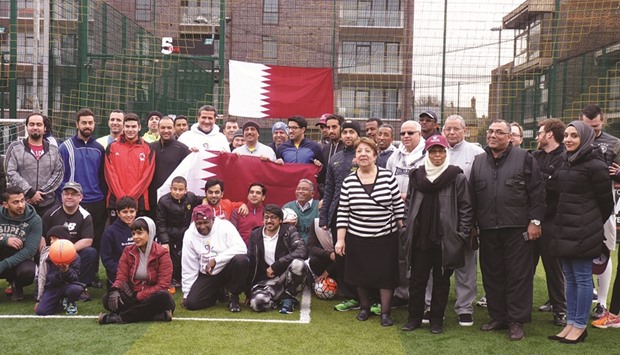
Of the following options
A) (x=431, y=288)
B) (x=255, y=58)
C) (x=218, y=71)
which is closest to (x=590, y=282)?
(x=431, y=288)

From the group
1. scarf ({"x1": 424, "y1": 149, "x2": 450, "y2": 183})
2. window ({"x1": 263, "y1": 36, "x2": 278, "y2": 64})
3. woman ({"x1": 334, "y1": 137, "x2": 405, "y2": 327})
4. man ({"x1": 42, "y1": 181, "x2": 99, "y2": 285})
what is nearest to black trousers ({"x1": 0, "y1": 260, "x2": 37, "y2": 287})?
man ({"x1": 42, "y1": 181, "x2": 99, "y2": 285})

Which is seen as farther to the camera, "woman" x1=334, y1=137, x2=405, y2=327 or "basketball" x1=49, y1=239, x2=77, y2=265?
"basketball" x1=49, y1=239, x2=77, y2=265

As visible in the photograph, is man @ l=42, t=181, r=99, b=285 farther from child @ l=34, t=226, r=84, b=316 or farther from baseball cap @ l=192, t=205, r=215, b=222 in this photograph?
baseball cap @ l=192, t=205, r=215, b=222

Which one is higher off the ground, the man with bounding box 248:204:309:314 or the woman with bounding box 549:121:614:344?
the woman with bounding box 549:121:614:344

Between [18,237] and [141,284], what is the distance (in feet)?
5.35

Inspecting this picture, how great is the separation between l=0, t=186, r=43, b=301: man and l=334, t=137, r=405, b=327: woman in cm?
328

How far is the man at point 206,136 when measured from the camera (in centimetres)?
852

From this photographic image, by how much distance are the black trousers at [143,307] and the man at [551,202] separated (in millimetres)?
3563

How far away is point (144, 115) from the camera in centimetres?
1283

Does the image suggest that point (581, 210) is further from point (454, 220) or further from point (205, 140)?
point (205, 140)

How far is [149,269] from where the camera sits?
6363 mm

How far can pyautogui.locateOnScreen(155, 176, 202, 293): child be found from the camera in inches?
297

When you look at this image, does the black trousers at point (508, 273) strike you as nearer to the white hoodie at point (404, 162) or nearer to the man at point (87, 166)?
the white hoodie at point (404, 162)

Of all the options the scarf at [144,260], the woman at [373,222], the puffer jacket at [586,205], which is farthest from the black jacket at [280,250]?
the puffer jacket at [586,205]
